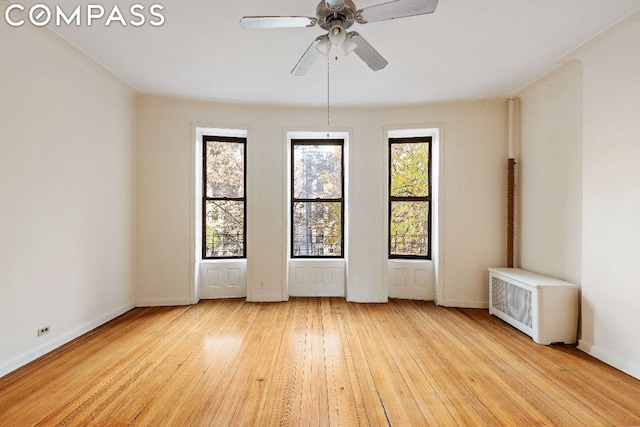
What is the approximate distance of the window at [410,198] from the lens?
5074mm

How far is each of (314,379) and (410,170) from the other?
12.0 feet

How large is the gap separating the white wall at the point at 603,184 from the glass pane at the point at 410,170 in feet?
5.70

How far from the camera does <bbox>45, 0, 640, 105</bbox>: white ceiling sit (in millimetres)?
2553

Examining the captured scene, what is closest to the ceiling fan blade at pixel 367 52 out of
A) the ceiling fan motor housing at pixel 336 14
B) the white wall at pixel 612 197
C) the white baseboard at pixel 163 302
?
the ceiling fan motor housing at pixel 336 14

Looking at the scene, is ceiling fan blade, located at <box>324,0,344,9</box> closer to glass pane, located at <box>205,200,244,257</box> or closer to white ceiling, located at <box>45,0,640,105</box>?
white ceiling, located at <box>45,0,640,105</box>

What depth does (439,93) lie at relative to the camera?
426cm

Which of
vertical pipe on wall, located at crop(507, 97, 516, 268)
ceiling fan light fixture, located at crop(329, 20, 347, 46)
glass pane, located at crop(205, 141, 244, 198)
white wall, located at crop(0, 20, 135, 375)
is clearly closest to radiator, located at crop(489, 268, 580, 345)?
vertical pipe on wall, located at crop(507, 97, 516, 268)

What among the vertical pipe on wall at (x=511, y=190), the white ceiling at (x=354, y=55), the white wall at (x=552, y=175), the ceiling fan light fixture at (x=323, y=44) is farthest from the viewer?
the vertical pipe on wall at (x=511, y=190)

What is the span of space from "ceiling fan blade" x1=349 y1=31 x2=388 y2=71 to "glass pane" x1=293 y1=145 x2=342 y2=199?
2.59 m

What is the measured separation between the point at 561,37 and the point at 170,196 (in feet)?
16.3

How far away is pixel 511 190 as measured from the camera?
171 inches

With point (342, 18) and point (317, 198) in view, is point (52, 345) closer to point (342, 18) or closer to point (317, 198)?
point (317, 198)

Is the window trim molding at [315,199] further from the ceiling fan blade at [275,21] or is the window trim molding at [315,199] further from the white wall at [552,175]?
the ceiling fan blade at [275,21]

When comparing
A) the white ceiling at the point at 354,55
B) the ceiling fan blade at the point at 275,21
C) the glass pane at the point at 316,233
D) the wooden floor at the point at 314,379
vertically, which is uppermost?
the white ceiling at the point at 354,55
